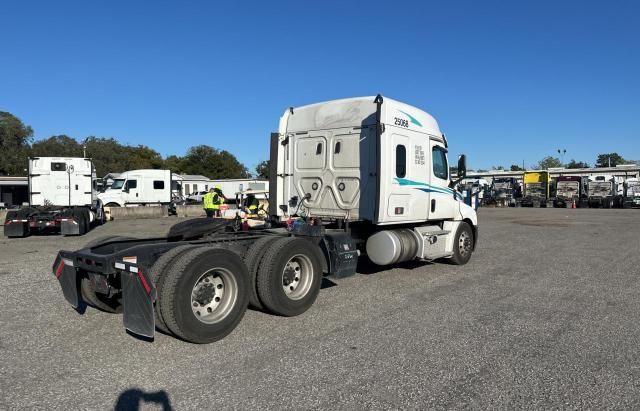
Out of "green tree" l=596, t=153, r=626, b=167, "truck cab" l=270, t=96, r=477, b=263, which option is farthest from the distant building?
"green tree" l=596, t=153, r=626, b=167

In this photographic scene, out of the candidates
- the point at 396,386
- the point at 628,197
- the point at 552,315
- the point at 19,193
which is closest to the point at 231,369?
the point at 396,386

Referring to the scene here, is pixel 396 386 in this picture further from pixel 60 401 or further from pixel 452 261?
pixel 452 261

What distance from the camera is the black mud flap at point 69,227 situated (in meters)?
16.5

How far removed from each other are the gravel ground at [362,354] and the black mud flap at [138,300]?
0.93ft

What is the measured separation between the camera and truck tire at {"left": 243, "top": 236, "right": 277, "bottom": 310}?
567 cm

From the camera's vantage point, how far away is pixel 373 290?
753cm

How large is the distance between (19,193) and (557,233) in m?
51.4

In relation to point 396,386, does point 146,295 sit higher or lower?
higher

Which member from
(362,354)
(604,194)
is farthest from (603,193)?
(362,354)

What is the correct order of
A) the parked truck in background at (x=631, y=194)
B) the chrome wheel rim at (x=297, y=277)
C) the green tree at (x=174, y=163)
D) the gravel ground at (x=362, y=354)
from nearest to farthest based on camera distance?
the gravel ground at (x=362, y=354) < the chrome wheel rim at (x=297, y=277) < the parked truck in background at (x=631, y=194) < the green tree at (x=174, y=163)

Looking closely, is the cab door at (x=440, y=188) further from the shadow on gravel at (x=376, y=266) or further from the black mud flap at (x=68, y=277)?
the black mud flap at (x=68, y=277)

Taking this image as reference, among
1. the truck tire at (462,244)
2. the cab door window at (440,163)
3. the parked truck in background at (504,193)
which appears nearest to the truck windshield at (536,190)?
the parked truck in background at (504,193)

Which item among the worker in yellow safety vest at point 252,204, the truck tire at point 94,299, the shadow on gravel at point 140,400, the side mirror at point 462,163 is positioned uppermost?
the side mirror at point 462,163

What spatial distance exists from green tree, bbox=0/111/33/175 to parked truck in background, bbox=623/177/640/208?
64122mm
